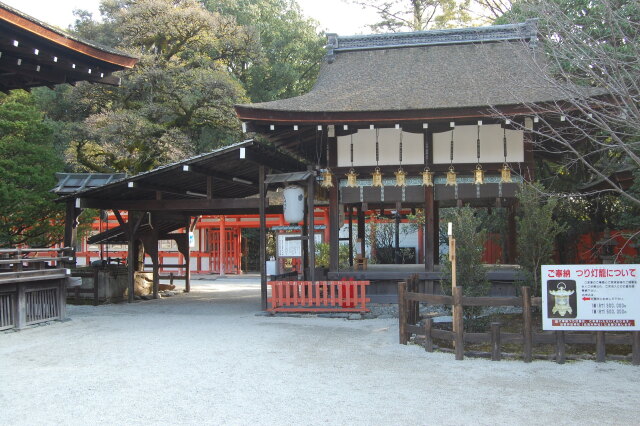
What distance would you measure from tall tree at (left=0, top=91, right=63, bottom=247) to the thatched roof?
20.9ft

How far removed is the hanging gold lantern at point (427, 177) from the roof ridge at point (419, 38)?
198 inches

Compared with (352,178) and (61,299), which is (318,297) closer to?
(352,178)

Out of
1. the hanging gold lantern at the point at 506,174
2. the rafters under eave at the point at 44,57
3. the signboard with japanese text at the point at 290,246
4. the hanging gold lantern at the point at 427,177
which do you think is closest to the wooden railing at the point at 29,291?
the rafters under eave at the point at 44,57

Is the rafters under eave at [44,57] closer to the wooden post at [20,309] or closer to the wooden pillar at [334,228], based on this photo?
the wooden post at [20,309]

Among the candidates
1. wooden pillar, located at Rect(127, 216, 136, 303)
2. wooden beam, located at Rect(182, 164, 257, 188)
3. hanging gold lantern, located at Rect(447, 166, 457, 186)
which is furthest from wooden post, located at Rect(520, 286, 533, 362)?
wooden pillar, located at Rect(127, 216, 136, 303)

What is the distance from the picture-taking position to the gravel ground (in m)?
5.39

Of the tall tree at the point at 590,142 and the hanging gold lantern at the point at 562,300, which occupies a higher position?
the tall tree at the point at 590,142

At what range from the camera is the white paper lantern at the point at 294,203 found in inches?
508

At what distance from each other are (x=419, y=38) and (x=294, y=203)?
7.14 meters

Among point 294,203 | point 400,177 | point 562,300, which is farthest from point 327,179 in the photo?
point 562,300

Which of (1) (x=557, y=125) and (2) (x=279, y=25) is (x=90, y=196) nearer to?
(1) (x=557, y=125)

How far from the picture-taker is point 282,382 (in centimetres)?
665

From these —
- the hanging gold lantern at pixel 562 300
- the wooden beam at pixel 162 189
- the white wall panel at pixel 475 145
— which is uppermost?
the white wall panel at pixel 475 145

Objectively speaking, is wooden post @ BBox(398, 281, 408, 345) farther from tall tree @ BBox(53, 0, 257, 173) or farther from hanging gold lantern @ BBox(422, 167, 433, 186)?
tall tree @ BBox(53, 0, 257, 173)
